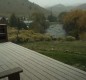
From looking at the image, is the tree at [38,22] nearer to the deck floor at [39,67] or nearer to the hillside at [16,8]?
the deck floor at [39,67]

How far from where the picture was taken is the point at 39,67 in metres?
4.86

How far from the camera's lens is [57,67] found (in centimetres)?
478

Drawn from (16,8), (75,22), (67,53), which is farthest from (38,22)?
(16,8)

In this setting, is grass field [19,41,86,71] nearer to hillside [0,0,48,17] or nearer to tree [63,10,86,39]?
tree [63,10,86,39]

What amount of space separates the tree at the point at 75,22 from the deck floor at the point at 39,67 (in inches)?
946

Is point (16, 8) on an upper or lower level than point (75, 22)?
upper

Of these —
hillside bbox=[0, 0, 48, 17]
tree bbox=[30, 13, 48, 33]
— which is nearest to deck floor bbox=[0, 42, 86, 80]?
tree bbox=[30, 13, 48, 33]

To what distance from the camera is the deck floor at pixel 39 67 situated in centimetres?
411

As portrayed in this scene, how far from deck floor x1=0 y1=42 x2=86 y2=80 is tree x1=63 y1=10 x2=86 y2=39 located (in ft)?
78.8

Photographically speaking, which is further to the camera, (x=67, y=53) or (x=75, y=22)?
(x=75, y=22)

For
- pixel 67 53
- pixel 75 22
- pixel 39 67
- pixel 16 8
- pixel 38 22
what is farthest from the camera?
pixel 16 8

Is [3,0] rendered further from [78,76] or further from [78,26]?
[78,76]

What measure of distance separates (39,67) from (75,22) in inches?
1141

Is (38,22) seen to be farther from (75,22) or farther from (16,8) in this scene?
(16,8)
